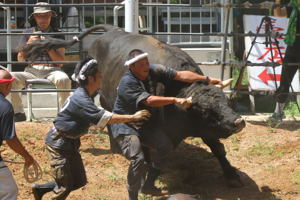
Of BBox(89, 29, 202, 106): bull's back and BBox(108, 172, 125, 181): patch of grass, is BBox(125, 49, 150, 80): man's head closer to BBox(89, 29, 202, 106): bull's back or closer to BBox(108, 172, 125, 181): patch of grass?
BBox(89, 29, 202, 106): bull's back

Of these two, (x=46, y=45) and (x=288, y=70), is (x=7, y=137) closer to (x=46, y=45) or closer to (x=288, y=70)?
(x=46, y=45)

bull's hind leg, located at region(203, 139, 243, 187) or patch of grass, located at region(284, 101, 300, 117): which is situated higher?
patch of grass, located at region(284, 101, 300, 117)

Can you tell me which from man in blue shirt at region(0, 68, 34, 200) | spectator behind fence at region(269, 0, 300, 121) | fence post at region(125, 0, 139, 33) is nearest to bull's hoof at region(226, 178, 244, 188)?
spectator behind fence at region(269, 0, 300, 121)

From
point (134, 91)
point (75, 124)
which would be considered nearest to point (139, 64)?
point (134, 91)

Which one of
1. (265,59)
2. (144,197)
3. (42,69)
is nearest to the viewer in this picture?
(144,197)

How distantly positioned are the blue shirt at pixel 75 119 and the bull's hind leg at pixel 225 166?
197 cm

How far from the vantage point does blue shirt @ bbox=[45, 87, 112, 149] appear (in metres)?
5.98

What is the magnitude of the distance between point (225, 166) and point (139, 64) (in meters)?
1.83

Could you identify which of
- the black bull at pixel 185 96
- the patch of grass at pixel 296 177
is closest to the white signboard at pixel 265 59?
the black bull at pixel 185 96

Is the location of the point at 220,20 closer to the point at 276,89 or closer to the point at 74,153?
the point at 276,89

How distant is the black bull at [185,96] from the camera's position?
7168 millimetres

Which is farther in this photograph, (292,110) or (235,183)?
(292,110)

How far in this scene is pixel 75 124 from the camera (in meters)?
6.26

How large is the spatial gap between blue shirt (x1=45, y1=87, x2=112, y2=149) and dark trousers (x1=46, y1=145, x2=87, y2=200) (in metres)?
0.10
